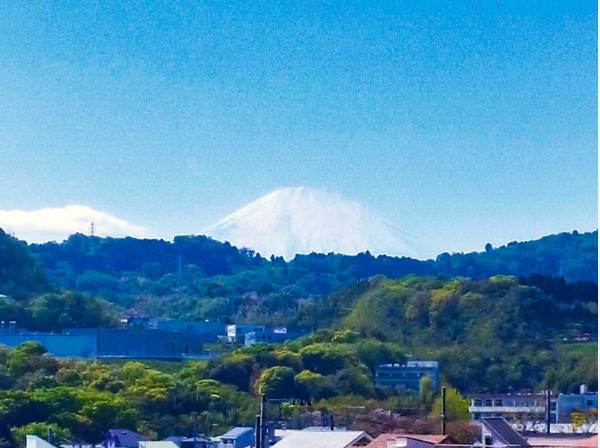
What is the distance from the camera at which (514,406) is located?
53719 mm

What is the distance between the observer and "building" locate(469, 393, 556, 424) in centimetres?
4891

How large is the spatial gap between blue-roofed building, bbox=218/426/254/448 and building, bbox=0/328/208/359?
2980 centimetres

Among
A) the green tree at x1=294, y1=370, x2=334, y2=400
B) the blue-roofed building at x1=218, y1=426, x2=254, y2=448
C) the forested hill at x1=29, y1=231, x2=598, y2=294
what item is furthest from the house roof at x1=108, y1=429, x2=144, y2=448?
the forested hill at x1=29, y1=231, x2=598, y2=294

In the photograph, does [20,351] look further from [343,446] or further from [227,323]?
[227,323]

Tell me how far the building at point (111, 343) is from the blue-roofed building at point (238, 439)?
97.8 feet

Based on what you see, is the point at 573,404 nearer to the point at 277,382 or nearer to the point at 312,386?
the point at 312,386

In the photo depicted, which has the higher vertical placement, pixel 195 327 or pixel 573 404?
pixel 195 327

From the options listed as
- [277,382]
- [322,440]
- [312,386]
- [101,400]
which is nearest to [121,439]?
[101,400]

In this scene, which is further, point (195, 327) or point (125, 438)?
point (195, 327)

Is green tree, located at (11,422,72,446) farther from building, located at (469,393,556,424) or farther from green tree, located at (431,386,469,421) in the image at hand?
building, located at (469,393,556,424)

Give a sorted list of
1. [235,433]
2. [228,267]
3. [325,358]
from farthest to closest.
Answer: [228,267]
[325,358]
[235,433]

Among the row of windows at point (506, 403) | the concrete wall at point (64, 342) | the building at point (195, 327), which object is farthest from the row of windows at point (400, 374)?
the building at point (195, 327)

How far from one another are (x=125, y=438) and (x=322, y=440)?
491 inches

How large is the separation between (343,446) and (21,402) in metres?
Answer: 17.3
